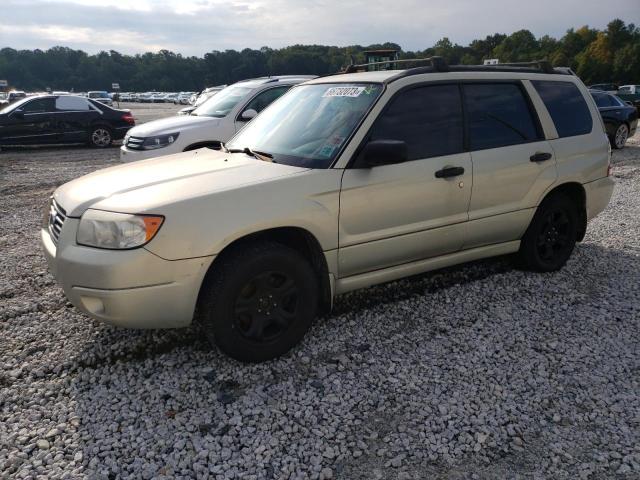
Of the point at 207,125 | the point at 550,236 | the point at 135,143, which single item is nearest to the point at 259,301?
the point at 550,236

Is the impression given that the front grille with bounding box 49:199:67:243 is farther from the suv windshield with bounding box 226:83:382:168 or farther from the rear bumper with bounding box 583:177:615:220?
the rear bumper with bounding box 583:177:615:220

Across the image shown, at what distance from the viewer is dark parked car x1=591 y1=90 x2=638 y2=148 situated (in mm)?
13789

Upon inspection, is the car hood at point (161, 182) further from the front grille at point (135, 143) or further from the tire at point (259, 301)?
the front grille at point (135, 143)

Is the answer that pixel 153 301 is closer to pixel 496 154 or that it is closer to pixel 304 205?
pixel 304 205

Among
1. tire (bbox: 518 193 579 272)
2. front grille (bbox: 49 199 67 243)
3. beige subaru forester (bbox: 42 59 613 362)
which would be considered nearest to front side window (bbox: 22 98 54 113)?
beige subaru forester (bbox: 42 59 613 362)

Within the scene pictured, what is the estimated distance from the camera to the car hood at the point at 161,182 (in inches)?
119

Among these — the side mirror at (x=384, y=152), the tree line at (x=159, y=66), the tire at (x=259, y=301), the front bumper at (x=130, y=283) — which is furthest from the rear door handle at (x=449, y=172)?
the tree line at (x=159, y=66)

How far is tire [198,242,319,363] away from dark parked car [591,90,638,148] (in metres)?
13.3

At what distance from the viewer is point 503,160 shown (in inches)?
162

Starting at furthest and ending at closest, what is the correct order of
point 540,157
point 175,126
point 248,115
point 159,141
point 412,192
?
point 248,115
point 175,126
point 159,141
point 540,157
point 412,192

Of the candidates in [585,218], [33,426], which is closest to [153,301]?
[33,426]

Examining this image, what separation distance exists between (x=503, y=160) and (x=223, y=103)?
5.86 metres

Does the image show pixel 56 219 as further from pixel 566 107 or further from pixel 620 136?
pixel 620 136

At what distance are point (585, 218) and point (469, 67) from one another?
6.17 feet
